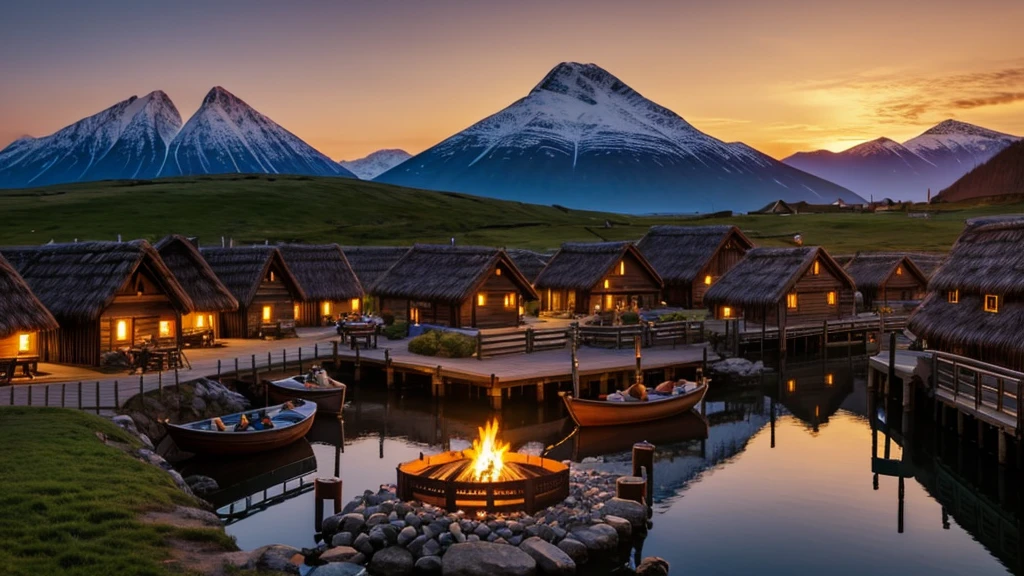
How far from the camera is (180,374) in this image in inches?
1497

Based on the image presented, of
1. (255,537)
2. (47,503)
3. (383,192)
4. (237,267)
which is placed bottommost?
(255,537)

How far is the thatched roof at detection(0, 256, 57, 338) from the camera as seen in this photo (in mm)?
35062

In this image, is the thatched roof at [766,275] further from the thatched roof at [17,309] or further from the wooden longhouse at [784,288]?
the thatched roof at [17,309]

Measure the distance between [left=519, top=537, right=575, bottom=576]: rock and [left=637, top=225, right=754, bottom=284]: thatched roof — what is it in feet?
164

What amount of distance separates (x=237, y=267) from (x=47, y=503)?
3811cm

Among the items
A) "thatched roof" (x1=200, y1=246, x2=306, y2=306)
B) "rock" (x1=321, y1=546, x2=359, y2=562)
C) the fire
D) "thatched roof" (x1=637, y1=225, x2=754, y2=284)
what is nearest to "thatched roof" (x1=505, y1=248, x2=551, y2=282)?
"thatched roof" (x1=637, y1=225, x2=754, y2=284)

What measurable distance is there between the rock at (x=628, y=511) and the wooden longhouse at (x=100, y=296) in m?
26.3

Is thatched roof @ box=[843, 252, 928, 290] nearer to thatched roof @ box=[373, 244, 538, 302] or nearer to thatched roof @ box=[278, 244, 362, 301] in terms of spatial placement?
thatched roof @ box=[373, 244, 538, 302]

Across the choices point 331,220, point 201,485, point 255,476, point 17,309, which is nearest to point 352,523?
point 201,485

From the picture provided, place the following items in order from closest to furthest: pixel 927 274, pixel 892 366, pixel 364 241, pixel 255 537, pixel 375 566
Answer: pixel 375 566, pixel 255 537, pixel 892 366, pixel 927 274, pixel 364 241

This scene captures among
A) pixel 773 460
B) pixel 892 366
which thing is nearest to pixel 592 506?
pixel 773 460

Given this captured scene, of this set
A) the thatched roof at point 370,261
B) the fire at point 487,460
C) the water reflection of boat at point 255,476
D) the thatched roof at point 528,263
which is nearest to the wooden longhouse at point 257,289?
the thatched roof at point 370,261

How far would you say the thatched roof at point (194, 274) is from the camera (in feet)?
160

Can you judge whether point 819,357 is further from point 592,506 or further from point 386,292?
point 592,506
